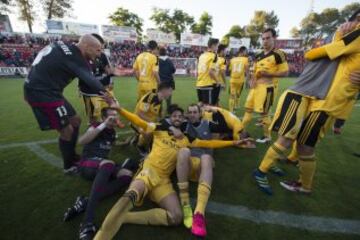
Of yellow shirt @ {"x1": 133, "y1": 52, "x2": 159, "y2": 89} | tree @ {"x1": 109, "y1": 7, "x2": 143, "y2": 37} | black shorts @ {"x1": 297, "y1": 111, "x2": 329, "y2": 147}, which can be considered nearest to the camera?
black shorts @ {"x1": 297, "y1": 111, "x2": 329, "y2": 147}

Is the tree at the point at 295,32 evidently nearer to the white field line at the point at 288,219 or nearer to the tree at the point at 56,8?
the tree at the point at 56,8

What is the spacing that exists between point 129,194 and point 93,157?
3.53 feet

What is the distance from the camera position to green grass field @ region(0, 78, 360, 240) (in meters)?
2.54

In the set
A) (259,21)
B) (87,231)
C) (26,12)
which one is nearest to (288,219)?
(87,231)

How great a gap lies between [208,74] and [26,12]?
46.7 m

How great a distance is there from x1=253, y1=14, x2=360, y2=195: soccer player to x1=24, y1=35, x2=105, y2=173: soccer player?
2.38 m

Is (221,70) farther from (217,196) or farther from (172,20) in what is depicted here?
(172,20)

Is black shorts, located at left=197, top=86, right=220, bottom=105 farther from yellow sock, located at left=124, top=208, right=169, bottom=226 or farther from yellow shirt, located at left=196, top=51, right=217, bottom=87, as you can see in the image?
yellow sock, located at left=124, top=208, right=169, bottom=226

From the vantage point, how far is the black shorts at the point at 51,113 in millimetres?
3223

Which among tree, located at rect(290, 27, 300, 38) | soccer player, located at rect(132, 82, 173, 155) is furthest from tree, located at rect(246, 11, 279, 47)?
soccer player, located at rect(132, 82, 173, 155)

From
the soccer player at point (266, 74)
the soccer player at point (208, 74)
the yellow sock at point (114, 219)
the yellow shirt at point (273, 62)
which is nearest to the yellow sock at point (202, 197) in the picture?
the yellow sock at point (114, 219)

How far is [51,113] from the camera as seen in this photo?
3270 mm

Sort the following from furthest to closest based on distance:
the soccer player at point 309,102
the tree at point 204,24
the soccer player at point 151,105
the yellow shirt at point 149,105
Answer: the tree at point 204,24 → the yellow shirt at point 149,105 → the soccer player at point 151,105 → the soccer player at point 309,102

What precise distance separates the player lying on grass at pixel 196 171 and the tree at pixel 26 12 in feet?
159
